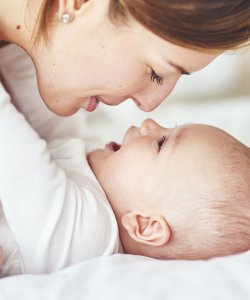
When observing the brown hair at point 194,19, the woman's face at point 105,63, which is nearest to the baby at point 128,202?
the woman's face at point 105,63

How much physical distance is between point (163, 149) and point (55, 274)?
33 centimetres

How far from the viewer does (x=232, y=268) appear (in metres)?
0.95

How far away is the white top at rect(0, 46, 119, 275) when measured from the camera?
100 cm

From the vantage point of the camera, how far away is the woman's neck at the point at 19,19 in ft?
3.42

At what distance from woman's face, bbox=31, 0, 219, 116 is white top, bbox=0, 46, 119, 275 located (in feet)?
0.37

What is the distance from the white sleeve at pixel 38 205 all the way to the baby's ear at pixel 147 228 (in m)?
0.06

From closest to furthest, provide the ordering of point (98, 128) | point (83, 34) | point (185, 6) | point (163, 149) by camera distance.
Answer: point (185, 6)
point (83, 34)
point (163, 149)
point (98, 128)

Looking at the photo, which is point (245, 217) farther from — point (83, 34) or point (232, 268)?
point (83, 34)

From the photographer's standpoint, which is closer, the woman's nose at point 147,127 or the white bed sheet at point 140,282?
the white bed sheet at point 140,282

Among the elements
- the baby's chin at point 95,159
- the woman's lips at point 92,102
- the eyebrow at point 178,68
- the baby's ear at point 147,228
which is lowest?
the baby's ear at point 147,228

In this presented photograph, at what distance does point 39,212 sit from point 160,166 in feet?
0.81

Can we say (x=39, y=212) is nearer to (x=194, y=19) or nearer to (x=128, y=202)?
(x=128, y=202)

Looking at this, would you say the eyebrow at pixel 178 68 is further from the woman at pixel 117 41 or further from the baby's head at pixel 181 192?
the baby's head at pixel 181 192

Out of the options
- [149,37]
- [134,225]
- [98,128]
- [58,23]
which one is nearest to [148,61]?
[149,37]
